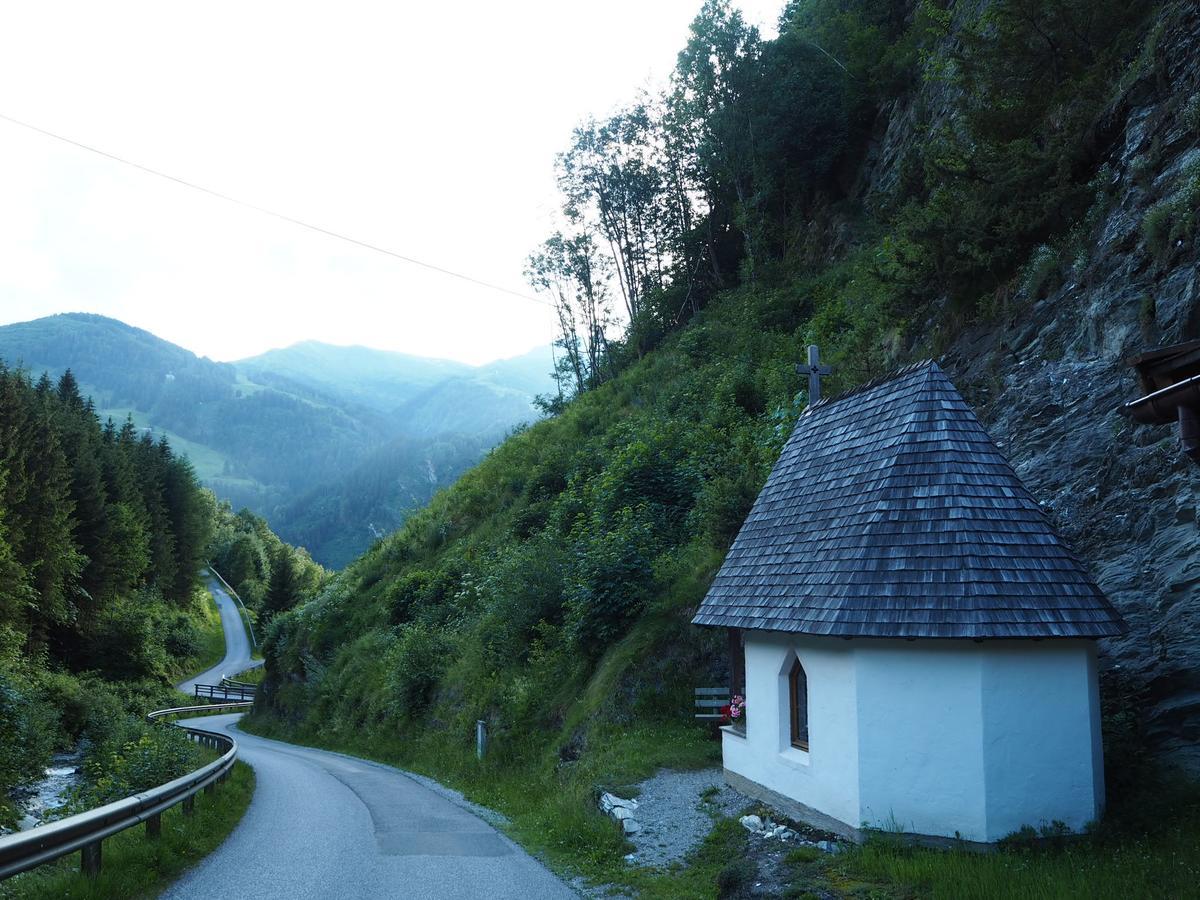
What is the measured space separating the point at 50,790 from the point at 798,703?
19.8m

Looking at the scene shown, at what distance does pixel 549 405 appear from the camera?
48656 mm

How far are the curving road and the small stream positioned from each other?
12.6 ft

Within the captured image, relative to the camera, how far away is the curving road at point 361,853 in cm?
822

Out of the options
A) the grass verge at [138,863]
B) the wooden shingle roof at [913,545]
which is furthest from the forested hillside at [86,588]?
Result: the wooden shingle roof at [913,545]

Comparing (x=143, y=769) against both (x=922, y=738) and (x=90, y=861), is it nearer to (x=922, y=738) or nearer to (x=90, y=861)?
(x=90, y=861)

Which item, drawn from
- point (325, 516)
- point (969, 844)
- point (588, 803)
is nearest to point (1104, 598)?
point (969, 844)

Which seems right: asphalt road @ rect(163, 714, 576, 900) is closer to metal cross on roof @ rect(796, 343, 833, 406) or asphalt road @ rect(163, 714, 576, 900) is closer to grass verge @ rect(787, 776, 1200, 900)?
grass verge @ rect(787, 776, 1200, 900)

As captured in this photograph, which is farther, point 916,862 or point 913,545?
point 913,545

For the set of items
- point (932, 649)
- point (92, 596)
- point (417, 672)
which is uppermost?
point (932, 649)

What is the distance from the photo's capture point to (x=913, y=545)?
9.38 metres

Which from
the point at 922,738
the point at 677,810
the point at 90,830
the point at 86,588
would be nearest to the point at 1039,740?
the point at 922,738

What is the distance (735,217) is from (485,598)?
21.8 metres

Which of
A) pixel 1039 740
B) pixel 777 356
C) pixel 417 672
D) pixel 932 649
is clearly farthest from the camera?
pixel 777 356

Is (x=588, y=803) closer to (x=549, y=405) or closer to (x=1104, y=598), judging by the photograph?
(x=1104, y=598)
